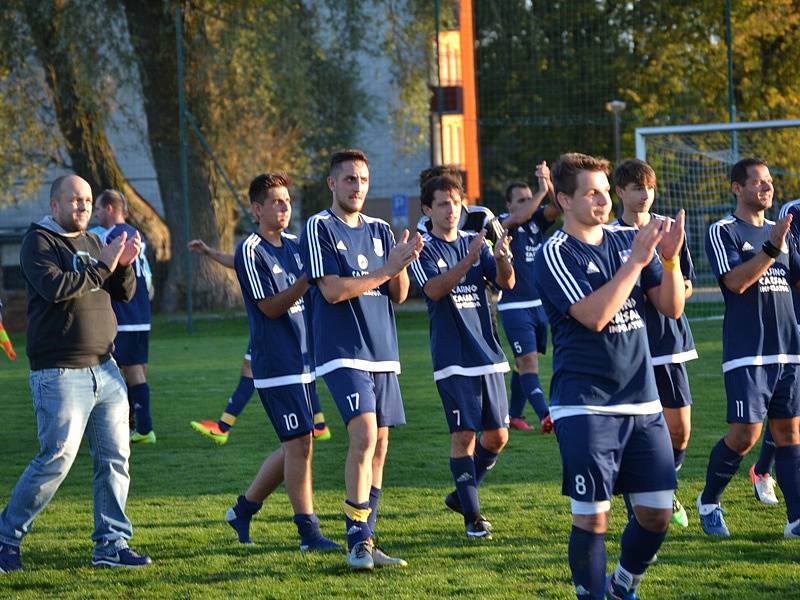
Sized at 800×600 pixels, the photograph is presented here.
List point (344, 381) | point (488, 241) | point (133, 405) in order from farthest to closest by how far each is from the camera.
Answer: point (133, 405) < point (488, 241) < point (344, 381)

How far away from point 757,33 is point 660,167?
1086 centimetres

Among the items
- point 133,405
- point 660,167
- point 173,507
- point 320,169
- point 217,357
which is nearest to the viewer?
point 173,507

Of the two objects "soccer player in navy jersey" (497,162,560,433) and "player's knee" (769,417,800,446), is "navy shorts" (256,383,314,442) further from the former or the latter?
"soccer player in navy jersey" (497,162,560,433)

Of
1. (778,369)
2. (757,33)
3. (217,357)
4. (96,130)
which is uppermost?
(757,33)

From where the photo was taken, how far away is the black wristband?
642cm

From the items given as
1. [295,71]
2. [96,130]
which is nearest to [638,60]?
[295,71]

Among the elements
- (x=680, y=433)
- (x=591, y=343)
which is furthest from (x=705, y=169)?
A: (x=591, y=343)

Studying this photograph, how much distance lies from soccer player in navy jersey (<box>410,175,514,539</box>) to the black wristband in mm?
1375

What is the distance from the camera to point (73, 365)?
633 cm

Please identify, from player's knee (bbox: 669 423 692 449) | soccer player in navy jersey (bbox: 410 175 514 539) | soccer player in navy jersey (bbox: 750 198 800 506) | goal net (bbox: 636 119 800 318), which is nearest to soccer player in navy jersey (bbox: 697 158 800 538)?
player's knee (bbox: 669 423 692 449)

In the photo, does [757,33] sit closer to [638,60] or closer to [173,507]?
[638,60]

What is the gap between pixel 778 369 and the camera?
22.2ft

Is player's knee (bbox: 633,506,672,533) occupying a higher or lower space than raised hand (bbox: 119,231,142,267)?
lower

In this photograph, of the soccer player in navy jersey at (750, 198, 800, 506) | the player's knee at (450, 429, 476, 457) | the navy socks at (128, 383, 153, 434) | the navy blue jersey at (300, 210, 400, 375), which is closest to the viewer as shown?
the navy blue jersey at (300, 210, 400, 375)
